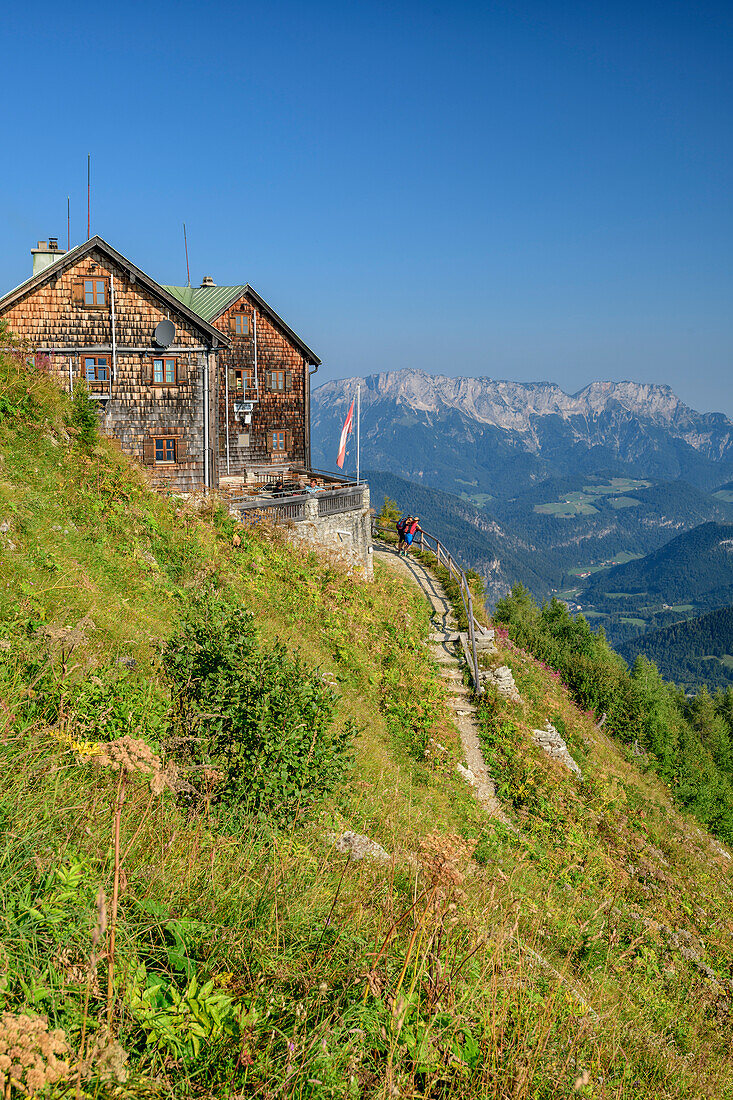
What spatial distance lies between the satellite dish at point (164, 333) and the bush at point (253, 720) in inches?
862

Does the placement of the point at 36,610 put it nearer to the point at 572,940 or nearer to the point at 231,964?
the point at 231,964

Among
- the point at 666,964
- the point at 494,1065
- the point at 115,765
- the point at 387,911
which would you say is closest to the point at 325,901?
the point at 387,911

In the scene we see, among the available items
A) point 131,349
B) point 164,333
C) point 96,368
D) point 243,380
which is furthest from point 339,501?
point 243,380

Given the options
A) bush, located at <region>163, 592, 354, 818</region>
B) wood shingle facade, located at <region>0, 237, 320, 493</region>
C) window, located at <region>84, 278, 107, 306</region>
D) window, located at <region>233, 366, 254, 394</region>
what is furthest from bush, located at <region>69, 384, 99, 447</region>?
window, located at <region>233, 366, 254, 394</region>

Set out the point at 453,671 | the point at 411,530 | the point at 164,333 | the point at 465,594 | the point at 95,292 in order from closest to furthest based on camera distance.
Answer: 1. the point at 453,671
2. the point at 465,594
3. the point at 95,292
4. the point at 164,333
5. the point at 411,530

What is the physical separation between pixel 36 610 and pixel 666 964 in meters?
11.1

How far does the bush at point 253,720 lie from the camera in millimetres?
6047

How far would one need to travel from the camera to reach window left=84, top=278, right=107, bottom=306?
25.0 meters

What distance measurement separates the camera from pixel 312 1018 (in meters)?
3.41

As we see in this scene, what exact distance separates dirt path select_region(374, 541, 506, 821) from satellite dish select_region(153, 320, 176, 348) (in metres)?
12.6

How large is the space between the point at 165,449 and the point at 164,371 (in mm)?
3163

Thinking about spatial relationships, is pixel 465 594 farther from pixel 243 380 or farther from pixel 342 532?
pixel 243 380

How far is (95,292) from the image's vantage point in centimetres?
2516

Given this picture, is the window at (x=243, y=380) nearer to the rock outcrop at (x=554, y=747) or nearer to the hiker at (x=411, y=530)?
the hiker at (x=411, y=530)
